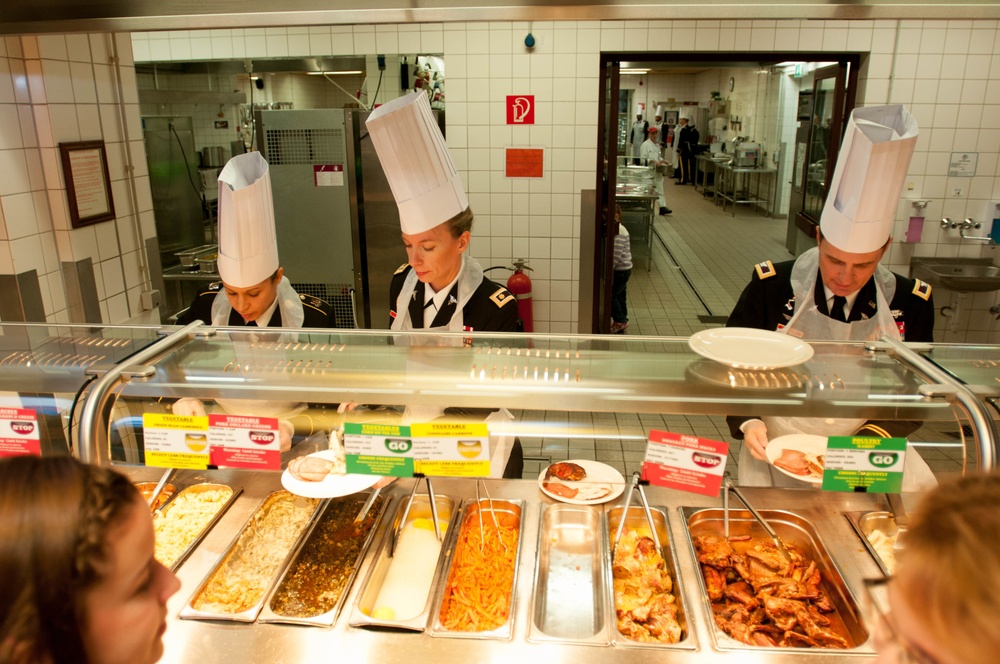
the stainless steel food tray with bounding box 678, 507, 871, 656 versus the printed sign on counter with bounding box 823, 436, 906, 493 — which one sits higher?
the printed sign on counter with bounding box 823, 436, 906, 493

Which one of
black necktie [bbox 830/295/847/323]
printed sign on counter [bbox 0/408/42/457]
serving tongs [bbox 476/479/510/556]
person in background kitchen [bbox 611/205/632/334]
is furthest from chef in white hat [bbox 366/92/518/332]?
person in background kitchen [bbox 611/205/632/334]

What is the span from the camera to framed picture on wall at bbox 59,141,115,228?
11.5 feet

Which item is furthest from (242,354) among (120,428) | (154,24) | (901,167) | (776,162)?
(776,162)

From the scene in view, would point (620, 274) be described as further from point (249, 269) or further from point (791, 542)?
point (791, 542)

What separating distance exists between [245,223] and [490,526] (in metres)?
1.47

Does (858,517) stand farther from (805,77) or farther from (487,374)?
(805,77)

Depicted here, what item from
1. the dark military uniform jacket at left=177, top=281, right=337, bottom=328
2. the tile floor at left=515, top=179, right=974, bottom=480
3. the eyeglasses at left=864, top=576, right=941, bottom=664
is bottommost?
the tile floor at left=515, top=179, right=974, bottom=480

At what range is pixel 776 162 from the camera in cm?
1248

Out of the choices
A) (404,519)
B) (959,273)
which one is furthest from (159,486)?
(959,273)

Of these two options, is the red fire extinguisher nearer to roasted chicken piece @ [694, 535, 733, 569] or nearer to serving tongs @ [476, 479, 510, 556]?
serving tongs @ [476, 479, 510, 556]

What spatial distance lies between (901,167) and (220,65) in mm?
5813

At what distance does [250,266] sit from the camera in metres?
2.66

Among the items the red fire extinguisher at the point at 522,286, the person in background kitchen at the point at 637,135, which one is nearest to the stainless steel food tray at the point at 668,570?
the red fire extinguisher at the point at 522,286

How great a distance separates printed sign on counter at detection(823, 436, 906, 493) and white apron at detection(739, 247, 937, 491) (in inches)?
19.5
